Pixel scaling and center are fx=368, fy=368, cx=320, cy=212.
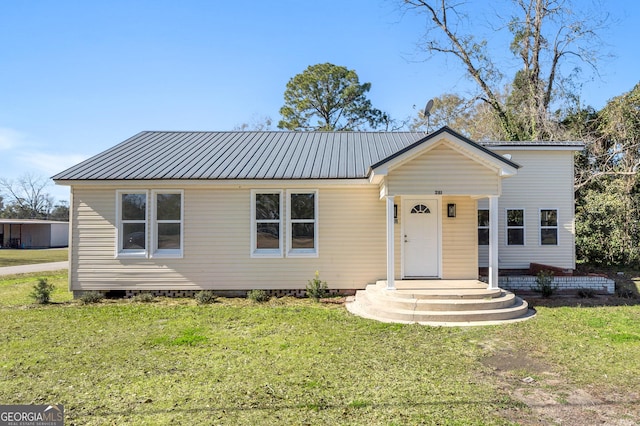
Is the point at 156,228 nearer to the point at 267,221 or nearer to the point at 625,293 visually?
the point at 267,221

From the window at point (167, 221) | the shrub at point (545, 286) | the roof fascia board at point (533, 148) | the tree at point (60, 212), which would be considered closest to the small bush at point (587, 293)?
the shrub at point (545, 286)

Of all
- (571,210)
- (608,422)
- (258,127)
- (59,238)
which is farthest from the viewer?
(59,238)

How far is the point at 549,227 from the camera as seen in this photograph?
12.2 meters

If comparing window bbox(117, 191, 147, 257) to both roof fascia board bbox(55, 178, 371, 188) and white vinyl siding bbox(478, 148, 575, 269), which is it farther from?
white vinyl siding bbox(478, 148, 575, 269)

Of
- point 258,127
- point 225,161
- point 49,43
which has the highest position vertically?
point 258,127

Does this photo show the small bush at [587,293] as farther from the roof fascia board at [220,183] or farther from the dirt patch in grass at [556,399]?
the roof fascia board at [220,183]

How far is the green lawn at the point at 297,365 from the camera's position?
3852 millimetres

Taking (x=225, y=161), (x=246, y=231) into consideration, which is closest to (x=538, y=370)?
(x=246, y=231)

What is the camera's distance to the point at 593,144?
660 inches

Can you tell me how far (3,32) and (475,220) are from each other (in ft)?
44.2

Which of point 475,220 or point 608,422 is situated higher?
point 475,220

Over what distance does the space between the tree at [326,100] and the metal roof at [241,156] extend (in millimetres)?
14511

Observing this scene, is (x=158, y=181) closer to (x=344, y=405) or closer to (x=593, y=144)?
(x=344, y=405)

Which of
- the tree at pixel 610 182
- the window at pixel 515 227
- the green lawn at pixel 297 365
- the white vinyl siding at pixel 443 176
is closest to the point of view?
the green lawn at pixel 297 365
